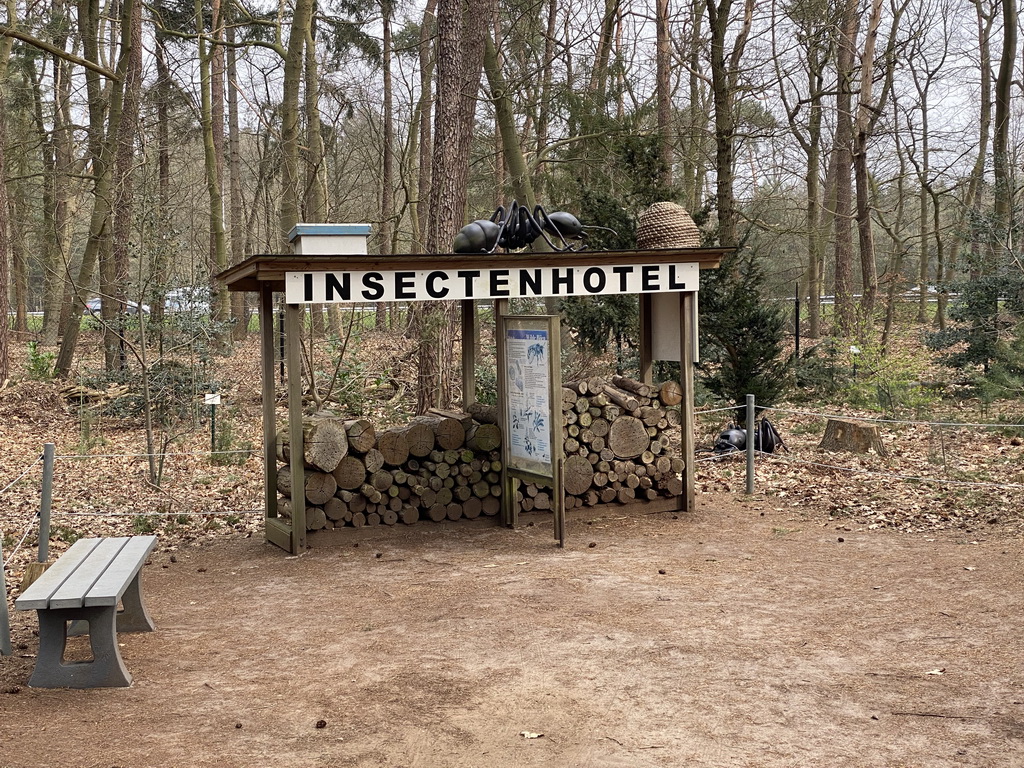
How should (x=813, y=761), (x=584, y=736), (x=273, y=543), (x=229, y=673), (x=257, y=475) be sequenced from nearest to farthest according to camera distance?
(x=813, y=761), (x=584, y=736), (x=229, y=673), (x=273, y=543), (x=257, y=475)

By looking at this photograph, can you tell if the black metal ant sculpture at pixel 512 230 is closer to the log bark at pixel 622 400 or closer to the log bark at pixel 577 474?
the log bark at pixel 622 400

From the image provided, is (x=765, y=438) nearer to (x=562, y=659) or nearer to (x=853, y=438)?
(x=853, y=438)

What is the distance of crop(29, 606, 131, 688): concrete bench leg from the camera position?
5277mm

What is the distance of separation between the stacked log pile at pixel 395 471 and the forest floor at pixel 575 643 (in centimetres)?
21

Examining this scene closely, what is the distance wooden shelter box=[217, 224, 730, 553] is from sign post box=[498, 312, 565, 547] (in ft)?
1.25

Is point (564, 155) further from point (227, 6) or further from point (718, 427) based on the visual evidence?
point (227, 6)

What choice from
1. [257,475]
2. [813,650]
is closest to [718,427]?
[257,475]

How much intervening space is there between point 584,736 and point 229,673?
2.14 metres

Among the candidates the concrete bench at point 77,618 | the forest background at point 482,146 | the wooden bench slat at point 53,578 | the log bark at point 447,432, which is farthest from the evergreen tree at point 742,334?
the concrete bench at point 77,618

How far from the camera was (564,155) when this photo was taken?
1958cm

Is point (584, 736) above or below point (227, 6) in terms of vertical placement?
below

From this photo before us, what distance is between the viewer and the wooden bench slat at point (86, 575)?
507 cm

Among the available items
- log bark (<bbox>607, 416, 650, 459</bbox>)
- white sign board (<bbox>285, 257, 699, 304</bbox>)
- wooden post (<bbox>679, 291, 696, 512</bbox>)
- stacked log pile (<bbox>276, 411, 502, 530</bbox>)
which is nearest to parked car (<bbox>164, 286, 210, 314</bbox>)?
stacked log pile (<bbox>276, 411, 502, 530</bbox>)

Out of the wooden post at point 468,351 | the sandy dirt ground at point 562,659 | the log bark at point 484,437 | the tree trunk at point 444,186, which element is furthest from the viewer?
the tree trunk at point 444,186
